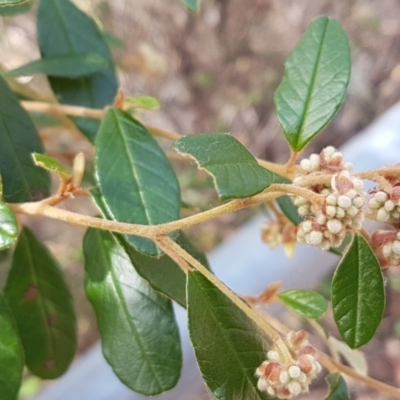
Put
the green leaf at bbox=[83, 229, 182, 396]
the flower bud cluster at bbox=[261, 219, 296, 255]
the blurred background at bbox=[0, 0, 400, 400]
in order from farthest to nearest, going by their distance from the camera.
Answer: the blurred background at bbox=[0, 0, 400, 400]
the flower bud cluster at bbox=[261, 219, 296, 255]
the green leaf at bbox=[83, 229, 182, 396]

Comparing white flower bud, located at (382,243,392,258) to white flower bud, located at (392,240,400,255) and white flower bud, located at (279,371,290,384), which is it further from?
white flower bud, located at (279,371,290,384)

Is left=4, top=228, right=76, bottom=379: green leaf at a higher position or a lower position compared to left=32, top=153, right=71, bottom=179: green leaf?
lower

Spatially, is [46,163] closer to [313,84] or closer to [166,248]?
[166,248]

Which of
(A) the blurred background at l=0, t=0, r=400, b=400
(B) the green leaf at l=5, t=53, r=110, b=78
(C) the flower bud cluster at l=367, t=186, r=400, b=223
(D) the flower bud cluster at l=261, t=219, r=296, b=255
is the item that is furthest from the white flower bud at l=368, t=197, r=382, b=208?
(A) the blurred background at l=0, t=0, r=400, b=400

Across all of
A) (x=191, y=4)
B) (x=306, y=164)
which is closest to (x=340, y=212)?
(x=306, y=164)

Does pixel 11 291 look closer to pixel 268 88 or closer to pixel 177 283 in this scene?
pixel 177 283

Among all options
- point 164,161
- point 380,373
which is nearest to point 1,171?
point 164,161
